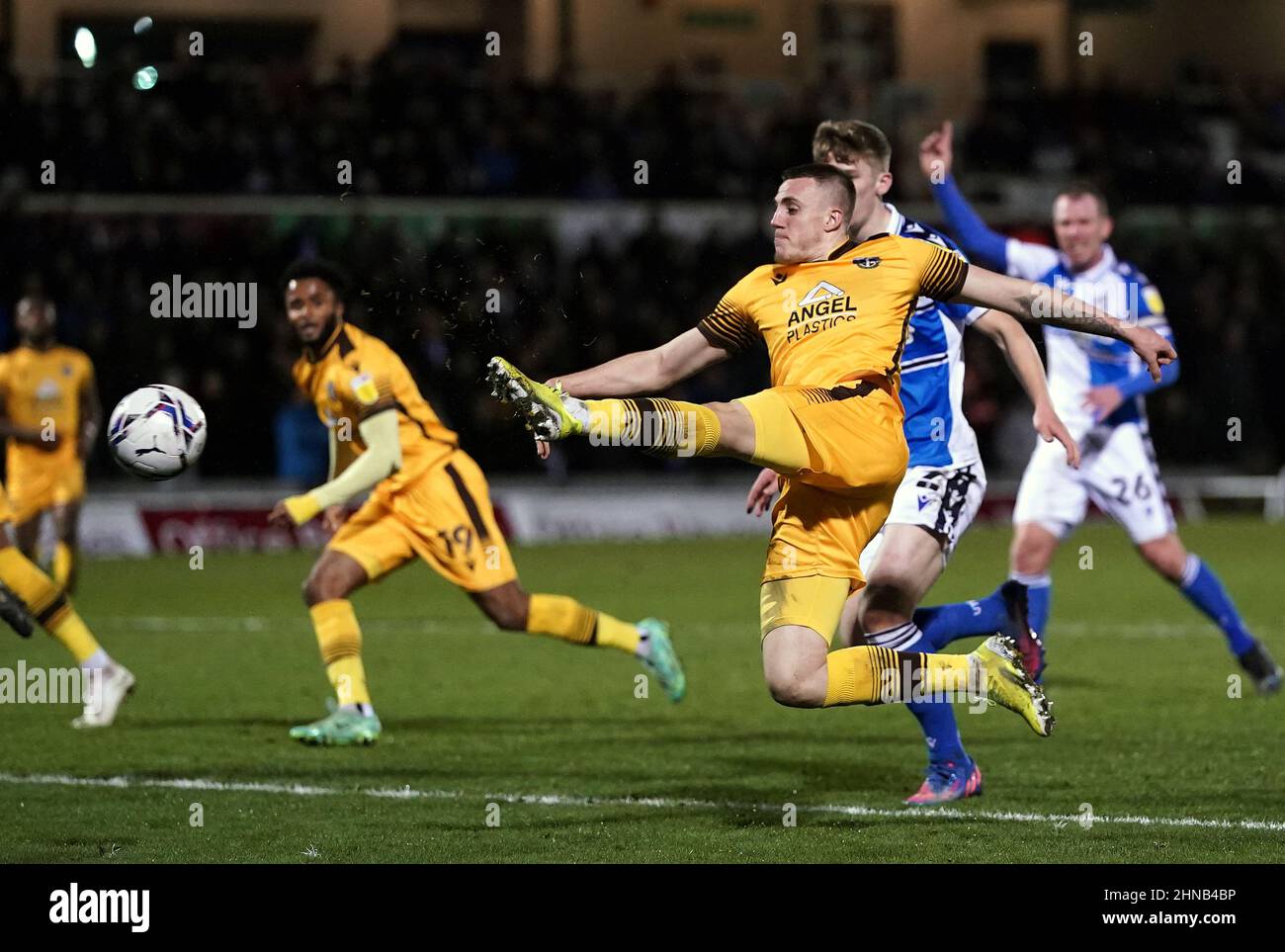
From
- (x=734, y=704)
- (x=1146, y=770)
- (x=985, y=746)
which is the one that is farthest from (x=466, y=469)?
(x=1146, y=770)

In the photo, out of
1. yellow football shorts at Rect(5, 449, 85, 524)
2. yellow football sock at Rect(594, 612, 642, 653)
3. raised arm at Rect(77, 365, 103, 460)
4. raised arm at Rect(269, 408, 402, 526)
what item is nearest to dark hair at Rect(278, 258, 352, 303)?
raised arm at Rect(269, 408, 402, 526)

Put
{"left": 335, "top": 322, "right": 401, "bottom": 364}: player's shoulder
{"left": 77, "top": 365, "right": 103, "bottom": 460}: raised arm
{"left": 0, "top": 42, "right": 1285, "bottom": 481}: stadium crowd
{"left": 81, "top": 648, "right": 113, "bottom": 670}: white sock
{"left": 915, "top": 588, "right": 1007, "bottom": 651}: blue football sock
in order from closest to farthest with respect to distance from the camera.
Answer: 1. {"left": 915, "top": 588, "right": 1007, "bottom": 651}: blue football sock
2. {"left": 335, "top": 322, "right": 401, "bottom": 364}: player's shoulder
3. {"left": 81, "top": 648, "right": 113, "bottom": 670}: white sock
4. {"left": 77, "top": 365, "right": 103, "bottom": 460}: raised arm
5. {"left": 0, "top": 42, "right": 1285, "bottom": 481}: stadium crowd

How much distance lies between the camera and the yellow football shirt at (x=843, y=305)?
20.5 feet

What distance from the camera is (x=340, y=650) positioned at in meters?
8.78

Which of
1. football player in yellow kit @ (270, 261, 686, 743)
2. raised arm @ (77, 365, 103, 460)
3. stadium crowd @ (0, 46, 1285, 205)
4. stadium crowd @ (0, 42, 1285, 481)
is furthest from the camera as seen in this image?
stadium crowd @ (0, 46, 1285, 205)

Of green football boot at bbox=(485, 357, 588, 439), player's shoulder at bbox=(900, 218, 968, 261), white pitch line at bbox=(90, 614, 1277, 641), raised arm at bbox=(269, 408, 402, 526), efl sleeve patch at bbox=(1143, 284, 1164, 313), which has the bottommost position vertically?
white pitch line at bbox=(90, 614, 1277, 641)

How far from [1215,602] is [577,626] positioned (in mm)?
3412

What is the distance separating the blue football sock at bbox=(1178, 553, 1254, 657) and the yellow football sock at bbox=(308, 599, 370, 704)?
4.41 metres

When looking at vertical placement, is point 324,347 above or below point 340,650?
above

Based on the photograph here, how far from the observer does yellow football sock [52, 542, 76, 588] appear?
14.9m

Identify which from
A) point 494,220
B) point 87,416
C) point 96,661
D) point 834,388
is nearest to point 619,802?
point 834,388

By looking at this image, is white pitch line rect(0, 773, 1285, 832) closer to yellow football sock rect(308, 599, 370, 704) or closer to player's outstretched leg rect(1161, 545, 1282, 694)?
yellow football sock rect(308, 599, 370, 704)

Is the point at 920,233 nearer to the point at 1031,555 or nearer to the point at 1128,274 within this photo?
the point at 1031,555
